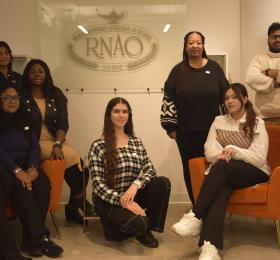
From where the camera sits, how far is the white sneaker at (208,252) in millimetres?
2467

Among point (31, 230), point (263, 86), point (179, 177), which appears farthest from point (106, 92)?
point (31, 230)

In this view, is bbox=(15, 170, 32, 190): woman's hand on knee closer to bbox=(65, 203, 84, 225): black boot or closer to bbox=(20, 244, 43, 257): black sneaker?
bbox=(20, 244, 43, 257): black sneaker

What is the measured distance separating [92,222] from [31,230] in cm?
89

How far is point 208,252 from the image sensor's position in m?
2.48

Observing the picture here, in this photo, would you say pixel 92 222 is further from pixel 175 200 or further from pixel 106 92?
pixel 106 92

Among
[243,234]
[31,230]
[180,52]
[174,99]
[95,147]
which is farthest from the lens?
[180,52]

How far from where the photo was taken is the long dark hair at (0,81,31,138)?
302 cm

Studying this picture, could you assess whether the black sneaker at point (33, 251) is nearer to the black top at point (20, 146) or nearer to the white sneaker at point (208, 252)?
the black top at point (20, 146)

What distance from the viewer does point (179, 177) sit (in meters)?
4.25

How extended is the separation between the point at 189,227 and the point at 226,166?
483 mm

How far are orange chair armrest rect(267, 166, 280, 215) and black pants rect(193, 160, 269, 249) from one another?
0.45ft

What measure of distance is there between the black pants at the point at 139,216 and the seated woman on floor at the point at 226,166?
204 millimetres

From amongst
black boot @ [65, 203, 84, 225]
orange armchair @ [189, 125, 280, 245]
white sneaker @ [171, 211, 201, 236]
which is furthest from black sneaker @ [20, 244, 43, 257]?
orange armchair @ [189, 125, 280, 245]

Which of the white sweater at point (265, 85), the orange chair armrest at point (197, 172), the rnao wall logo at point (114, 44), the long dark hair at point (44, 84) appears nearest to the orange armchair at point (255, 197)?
the orange chair armrest at point (197, 172)
